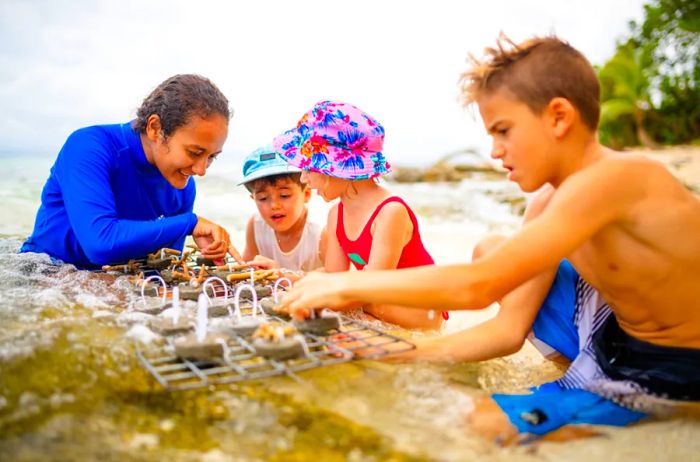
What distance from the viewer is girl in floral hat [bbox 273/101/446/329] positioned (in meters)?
3.96

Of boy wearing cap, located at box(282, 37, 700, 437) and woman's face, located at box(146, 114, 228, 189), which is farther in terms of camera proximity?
woman's face, located at box(146, 114, 228, 189)

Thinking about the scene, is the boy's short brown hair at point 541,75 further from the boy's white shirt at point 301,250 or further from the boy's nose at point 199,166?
the boy's white shirt at point 301,250

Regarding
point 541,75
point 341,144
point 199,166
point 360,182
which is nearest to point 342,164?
point 341,144

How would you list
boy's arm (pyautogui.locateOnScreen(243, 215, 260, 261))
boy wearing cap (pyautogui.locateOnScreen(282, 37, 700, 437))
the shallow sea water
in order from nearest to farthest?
the shallow sea water
boy wearing cap (pyautogui.locateOnScreen(282, 37, 700, 437))
boy's arm (pyautogui.locateOnScreen(243, 215, 260, 261))

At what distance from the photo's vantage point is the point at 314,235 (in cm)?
548

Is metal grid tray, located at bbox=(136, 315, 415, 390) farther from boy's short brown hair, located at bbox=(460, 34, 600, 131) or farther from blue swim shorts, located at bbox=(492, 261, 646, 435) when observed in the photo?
boy's short brown hair, located at bbox=(460, 34, 600, 131)

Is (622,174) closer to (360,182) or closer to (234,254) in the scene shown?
(360,182)

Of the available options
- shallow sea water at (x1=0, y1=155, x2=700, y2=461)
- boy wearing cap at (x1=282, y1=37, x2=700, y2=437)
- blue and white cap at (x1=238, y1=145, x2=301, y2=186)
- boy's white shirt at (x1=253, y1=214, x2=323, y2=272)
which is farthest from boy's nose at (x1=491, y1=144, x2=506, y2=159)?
boy's white shirt at (x1=253, y1=214, x2=323, y2=272)

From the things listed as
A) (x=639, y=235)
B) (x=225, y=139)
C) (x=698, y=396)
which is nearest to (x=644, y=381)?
(x=698, y=396)

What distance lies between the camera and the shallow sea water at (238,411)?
1.86 meters

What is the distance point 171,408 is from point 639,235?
1854 mm

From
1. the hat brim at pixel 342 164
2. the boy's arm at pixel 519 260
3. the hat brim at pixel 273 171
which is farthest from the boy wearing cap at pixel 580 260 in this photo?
the hat brim at pixel 273 171

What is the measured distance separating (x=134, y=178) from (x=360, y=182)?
1658mm

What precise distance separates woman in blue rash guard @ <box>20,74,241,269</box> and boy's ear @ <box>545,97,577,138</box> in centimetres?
249
